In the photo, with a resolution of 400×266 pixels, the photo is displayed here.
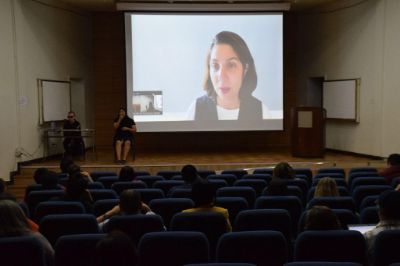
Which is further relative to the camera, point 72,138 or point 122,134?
point 72,138

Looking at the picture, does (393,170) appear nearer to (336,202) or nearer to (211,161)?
(336,202)

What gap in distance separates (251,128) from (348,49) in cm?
317

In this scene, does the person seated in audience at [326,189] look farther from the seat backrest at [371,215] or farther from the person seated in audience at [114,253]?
the person seated in audience at [114,253]

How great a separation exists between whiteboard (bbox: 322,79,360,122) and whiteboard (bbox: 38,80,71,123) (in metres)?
6.88

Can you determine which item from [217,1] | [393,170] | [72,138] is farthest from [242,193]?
[217,1]

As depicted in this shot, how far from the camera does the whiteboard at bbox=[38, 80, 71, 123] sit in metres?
10.7

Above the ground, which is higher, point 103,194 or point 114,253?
point 114,253

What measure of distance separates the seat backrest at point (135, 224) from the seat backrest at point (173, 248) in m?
0.63

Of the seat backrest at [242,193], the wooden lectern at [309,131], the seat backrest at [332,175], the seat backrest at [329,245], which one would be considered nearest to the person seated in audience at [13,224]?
the seat backrest at [329,245]

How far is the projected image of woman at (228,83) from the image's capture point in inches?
448

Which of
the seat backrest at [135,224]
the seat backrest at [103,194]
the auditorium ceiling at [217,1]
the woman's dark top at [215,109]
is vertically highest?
the auditorium ceiling at [217,1]

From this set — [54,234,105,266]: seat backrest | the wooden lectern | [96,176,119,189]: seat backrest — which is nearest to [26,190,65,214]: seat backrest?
[96,176,119,189]: seat backrest

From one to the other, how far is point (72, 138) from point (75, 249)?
7977mm

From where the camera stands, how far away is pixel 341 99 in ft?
38.9
